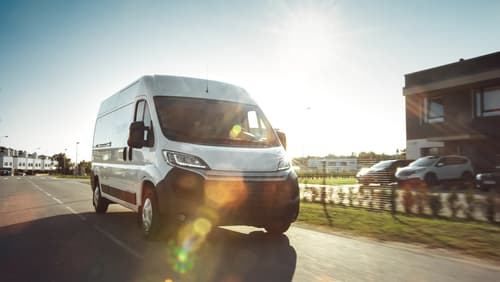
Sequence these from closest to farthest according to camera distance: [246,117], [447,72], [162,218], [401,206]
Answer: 1. [162,218]
2. [246,117]
3. [401,206]
4. [447,72]

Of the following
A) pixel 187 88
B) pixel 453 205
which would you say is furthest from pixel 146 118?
pixel 453 205

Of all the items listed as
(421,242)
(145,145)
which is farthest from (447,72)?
(145,145)

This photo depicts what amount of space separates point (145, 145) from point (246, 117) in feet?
5.87

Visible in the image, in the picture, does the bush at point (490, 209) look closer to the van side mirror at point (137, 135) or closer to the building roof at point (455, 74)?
the van side mirror at point (137, 135)

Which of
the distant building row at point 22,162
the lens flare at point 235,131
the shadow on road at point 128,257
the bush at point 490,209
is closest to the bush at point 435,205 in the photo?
the bush at point 490,209

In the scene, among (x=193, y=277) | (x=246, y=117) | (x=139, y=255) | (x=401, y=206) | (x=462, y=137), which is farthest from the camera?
(x=462, y=137)

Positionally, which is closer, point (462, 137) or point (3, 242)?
point (3, 242)

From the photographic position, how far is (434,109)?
28.6m

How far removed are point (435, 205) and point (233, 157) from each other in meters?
6.17

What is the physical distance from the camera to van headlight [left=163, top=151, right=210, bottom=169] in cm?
600

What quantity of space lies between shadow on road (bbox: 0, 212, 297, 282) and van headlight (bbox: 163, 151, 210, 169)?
47.0 inches

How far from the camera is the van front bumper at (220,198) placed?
19.3ft

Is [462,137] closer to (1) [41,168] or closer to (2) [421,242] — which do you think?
(2) [421,242]

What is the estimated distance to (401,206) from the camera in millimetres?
11258
